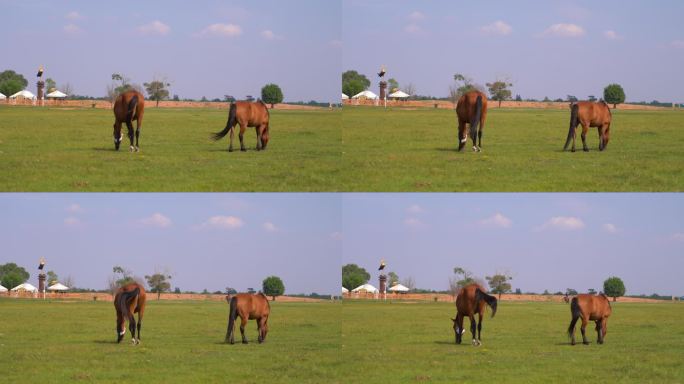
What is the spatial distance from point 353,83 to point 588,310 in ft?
262

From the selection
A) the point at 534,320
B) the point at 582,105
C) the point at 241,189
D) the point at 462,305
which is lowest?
the point at 534,320

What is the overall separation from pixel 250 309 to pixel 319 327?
263 inches

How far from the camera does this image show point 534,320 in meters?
35.1

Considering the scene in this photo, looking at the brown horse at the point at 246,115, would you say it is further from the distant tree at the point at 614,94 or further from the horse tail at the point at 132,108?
the distant tree at the point at 614,94

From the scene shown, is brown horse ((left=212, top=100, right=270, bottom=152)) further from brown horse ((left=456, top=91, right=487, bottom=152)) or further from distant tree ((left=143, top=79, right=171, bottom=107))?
distant tree ((left=143, top=79, right=171, bottom=107))

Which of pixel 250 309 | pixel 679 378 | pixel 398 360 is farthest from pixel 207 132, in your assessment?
pixel 679 378

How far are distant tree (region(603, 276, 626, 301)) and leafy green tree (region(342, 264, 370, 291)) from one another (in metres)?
21.8

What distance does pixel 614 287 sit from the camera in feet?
223

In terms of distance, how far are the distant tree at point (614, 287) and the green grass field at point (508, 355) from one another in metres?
35.8

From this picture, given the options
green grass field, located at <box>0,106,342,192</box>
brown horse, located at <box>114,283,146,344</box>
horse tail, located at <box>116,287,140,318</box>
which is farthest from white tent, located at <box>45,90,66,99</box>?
horse tail, located at <box>116,287,140,318</box>

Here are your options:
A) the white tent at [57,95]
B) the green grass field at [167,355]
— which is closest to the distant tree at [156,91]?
the white tent at [57,95]

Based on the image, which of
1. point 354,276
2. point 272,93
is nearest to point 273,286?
point 354,276

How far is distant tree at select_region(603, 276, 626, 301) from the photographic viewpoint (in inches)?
2636

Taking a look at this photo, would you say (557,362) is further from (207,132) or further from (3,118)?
(3,118)
